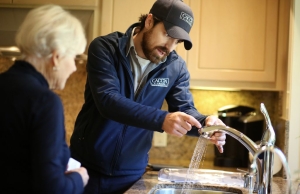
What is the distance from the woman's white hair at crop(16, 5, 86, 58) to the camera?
1.06 meters

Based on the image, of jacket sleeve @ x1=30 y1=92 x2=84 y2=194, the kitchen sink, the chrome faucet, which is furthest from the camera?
the kitchen sink

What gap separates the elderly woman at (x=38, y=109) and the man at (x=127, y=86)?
0.51 m

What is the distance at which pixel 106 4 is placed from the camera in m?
2.44

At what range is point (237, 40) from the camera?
241 cm

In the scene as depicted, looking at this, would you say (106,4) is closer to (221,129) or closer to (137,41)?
(137,41)

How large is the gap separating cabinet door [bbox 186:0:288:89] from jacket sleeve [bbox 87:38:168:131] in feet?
2.63

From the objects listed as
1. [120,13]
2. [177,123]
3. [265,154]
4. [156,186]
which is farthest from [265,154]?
[120,13]

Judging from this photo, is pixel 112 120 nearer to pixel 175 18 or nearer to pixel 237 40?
pixel 175 18

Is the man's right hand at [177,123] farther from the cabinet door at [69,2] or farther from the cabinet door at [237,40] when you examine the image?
the cabinet door at [69,2]

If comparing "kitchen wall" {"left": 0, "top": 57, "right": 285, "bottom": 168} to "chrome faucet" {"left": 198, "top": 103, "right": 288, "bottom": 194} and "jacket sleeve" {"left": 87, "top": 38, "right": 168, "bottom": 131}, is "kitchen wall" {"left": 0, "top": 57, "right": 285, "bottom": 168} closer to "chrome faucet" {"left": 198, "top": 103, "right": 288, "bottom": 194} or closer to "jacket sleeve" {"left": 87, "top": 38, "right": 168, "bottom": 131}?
"jacket sleeve" {"left": 87, "top": 38, "right": 168, "bottom": 131}

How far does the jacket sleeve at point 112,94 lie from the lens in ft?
4.86

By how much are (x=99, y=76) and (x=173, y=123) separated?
13.7 inches

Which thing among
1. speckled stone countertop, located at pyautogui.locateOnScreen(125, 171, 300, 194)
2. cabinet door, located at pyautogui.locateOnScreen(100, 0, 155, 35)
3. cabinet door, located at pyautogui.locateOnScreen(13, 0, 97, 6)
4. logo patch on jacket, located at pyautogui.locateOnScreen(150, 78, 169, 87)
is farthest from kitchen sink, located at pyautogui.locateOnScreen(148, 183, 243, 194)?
cabinet door, located at pyautogui.locateOnScreen(13, 0, 97, 6)

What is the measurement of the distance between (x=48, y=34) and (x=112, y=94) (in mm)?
522
